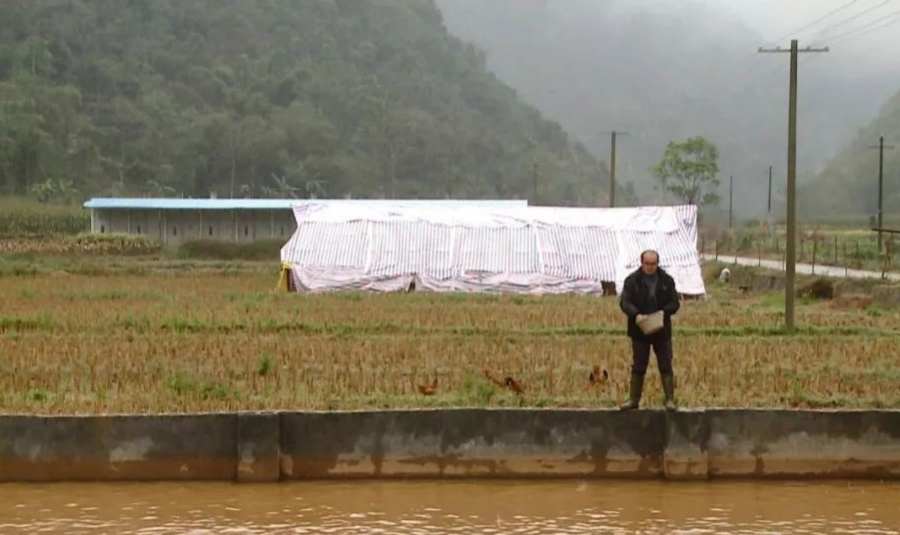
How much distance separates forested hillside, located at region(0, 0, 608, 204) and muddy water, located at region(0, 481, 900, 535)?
219 ft

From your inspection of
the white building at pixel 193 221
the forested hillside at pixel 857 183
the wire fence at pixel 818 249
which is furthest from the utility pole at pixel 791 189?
the forested hillside at pixel 857 183

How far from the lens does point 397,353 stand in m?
16.5

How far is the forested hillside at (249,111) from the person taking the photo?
82.9 metres

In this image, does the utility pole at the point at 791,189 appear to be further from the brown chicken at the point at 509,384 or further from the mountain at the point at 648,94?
the mountain at the point at 648,94

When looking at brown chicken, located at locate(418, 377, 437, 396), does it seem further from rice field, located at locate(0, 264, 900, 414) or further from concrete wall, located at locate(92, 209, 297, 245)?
concrete wall, located at locate(92, 209, 297, 245)

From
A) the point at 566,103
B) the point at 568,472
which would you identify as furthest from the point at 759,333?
the point at 566,103

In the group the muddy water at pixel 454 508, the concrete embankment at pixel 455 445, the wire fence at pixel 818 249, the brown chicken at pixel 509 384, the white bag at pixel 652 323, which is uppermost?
the wire fence at pixel 818 249

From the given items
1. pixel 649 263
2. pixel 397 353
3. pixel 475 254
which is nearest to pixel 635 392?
pixel 649 263

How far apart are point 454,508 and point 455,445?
3.60ft

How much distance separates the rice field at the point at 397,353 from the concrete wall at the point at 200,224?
2985 cm

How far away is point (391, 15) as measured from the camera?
123625 mm

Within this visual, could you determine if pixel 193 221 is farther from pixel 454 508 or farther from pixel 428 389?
pixel 454 508

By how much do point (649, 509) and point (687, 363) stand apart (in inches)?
237

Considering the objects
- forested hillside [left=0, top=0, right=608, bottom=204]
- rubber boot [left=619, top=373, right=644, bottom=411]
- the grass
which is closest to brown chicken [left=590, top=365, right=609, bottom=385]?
rubber boot [left=619, top=373, right=644, bottom=411]
